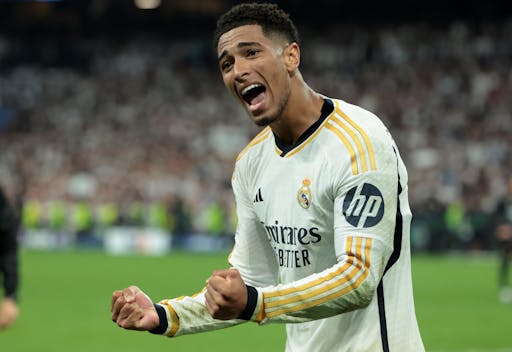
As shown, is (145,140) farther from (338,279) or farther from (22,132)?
(338,279)

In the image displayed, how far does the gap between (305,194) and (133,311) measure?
0.72 m

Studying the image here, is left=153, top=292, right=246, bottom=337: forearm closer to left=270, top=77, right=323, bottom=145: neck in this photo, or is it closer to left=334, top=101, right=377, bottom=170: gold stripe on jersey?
left=270, top=77, right=323, bottom=145: neck

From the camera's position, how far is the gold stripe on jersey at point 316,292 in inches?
118

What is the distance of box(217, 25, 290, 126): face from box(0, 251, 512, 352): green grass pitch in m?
7.74

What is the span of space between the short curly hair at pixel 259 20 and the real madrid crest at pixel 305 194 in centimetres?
50

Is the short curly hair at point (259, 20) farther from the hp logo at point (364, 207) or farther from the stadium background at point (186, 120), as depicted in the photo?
the stadium background at point (186, 120)

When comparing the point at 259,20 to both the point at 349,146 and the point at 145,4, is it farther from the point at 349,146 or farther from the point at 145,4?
the point at 145,4

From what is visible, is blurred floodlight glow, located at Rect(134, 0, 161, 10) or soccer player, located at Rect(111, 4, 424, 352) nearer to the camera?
Result: soccer player, located at Rect(111, 4, 424, 352)

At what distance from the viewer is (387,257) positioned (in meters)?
3.12

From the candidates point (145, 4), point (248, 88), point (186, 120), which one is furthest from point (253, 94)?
point (145, 4)

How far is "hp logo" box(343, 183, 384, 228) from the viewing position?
121 inches

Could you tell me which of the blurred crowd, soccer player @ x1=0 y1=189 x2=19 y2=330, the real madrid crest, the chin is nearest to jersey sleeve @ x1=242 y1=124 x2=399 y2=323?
the real madrid crest

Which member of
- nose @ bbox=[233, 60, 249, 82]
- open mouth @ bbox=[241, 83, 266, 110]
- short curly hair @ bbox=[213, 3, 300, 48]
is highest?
short curly hair @ bbox=[213, 3, 300, 48]

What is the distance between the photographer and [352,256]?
3.03m
